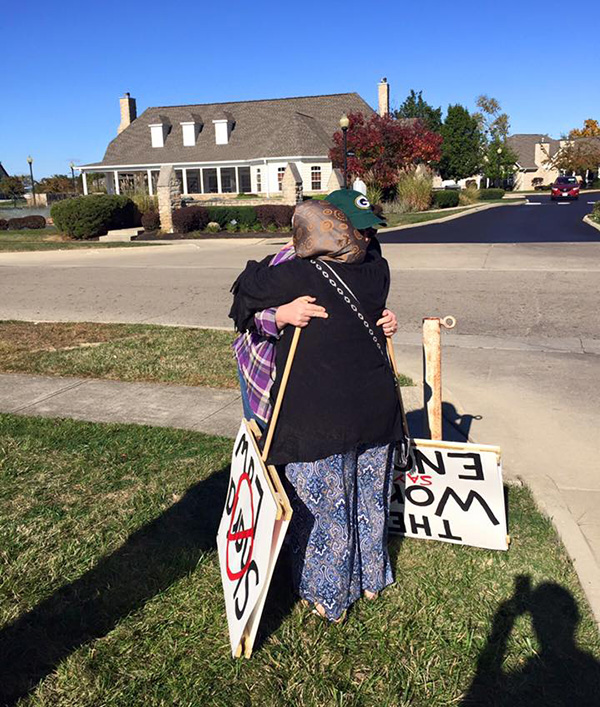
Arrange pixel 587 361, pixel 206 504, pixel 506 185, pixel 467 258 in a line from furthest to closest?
pixel 506 185
pixel 467 258
pixel 587 361
pixel 206 504

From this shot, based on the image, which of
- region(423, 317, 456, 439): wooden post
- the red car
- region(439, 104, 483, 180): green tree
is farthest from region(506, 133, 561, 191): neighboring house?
region(423, 317, 456, 439): wooden post

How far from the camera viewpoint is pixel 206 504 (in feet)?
13.9

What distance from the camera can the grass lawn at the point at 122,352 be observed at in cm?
704

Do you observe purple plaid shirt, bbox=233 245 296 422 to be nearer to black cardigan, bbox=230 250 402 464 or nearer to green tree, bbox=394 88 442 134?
black cardigan, bbox=230 250 402 464

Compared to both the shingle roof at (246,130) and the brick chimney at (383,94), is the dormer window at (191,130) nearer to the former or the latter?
the shingle roof at (246,130)

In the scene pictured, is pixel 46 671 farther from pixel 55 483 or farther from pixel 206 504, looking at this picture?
pixel 55 483

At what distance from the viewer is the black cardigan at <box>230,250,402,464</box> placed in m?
2.83

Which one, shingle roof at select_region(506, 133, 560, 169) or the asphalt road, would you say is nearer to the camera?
the asphalt road

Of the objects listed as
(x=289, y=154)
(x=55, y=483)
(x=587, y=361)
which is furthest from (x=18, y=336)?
(x=289, y=154)

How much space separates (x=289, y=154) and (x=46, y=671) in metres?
39.9

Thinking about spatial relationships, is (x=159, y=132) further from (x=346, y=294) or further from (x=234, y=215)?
(x=346, y=294)

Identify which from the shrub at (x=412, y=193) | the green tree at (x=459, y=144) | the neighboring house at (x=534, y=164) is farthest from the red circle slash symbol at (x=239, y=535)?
the neighboring house at (x=534, y=164)

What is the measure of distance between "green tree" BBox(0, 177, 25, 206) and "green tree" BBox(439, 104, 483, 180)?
38553 mm

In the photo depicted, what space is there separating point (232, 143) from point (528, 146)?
56.3 m
